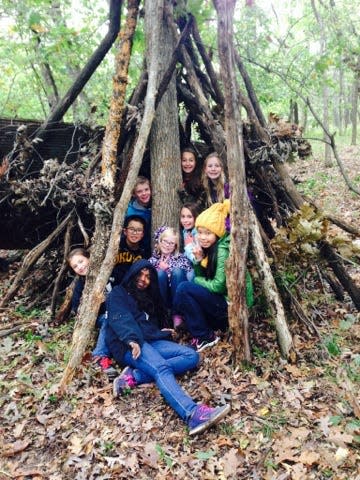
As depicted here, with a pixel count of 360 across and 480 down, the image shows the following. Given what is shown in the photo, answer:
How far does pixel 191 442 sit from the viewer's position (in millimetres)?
3195

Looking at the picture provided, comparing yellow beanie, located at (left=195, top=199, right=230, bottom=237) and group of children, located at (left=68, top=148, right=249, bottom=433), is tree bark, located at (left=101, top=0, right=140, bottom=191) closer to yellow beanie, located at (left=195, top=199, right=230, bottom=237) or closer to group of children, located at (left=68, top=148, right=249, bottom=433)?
group of children, located at (left=68, top=148, right=249, bottom=433)

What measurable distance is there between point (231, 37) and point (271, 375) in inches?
130

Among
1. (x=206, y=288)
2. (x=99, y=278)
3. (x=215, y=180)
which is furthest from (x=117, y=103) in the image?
(x=206, y=288)

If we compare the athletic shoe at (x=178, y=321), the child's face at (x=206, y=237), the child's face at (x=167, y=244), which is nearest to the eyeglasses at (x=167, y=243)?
the child's face at (x=167, y=244)

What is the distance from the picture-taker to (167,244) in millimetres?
4754

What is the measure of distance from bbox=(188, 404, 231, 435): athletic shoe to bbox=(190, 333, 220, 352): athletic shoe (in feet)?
3.52

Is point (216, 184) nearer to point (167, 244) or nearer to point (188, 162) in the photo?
point (188, 162)

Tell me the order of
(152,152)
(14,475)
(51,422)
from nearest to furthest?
(14,475)
(51,422)
(152,152)

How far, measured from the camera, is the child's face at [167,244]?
4736 mm

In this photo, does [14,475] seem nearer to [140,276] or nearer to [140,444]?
[140,444]

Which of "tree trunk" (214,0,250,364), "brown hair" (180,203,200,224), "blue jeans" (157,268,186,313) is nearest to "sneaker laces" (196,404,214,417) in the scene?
"tree trunk" (214,0,250,364)

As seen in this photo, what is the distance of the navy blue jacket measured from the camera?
3.95m

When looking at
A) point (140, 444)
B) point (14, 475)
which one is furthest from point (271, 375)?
point (14, 475)

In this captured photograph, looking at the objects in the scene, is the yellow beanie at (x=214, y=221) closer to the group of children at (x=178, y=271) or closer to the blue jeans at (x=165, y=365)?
the group of children at (x=178, y=271)
